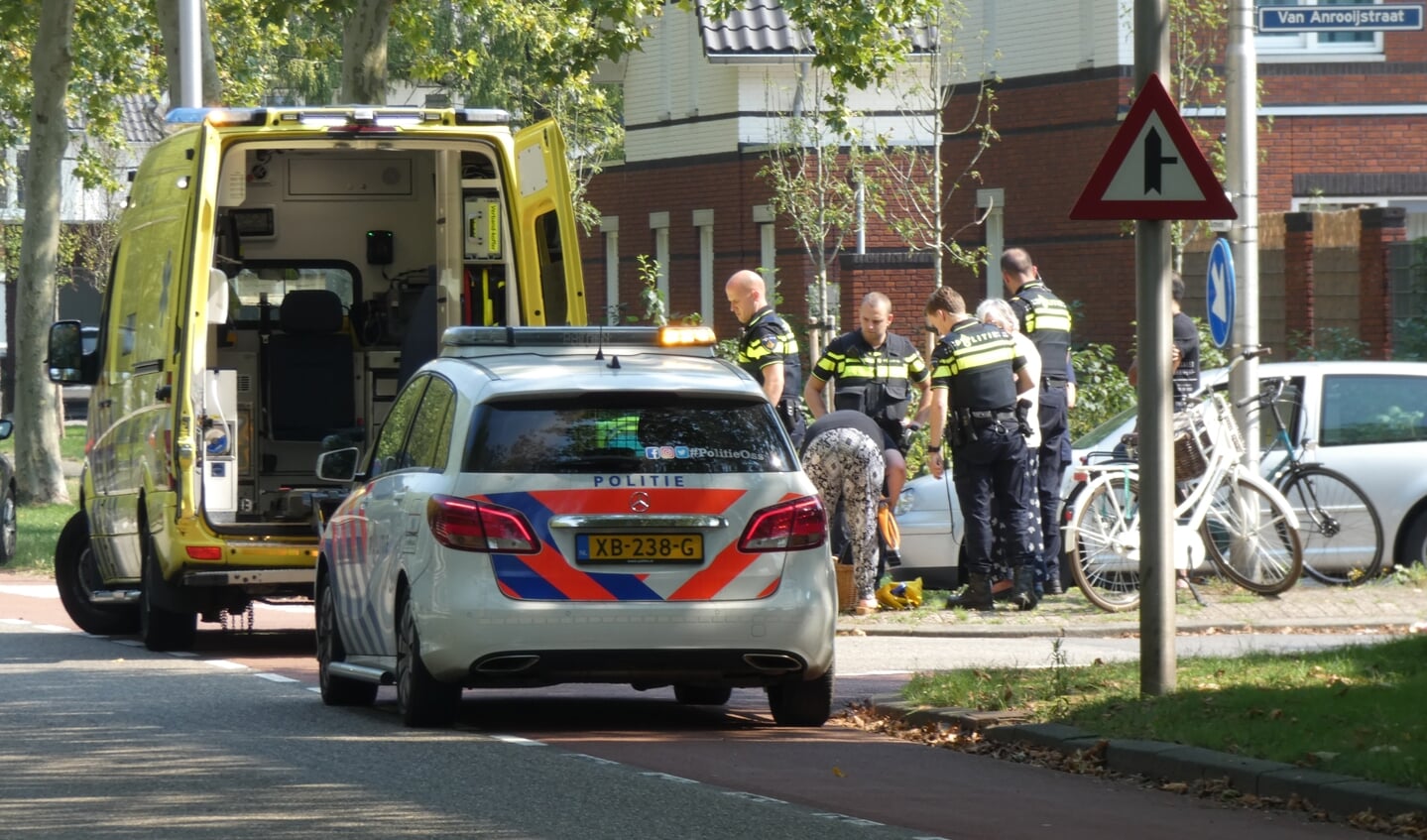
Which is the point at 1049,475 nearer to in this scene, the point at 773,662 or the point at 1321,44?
the point at 773,662

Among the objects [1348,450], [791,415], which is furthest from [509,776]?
[1348,450]

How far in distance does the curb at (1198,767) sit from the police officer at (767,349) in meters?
5.28

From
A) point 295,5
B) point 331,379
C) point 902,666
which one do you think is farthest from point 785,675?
point 295,5

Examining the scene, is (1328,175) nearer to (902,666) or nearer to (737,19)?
(737,19)

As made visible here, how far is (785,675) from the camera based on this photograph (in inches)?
423

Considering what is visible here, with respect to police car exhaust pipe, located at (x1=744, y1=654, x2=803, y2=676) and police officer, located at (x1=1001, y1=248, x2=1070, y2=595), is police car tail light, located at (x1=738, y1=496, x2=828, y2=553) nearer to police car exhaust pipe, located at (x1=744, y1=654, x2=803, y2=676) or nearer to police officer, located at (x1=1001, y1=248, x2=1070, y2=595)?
police car exhaust pipe, located at (x1=744, y1=654, x2=803, y2=676)

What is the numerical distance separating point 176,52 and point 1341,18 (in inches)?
518

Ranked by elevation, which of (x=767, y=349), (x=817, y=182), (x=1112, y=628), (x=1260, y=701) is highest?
(x=817, y=182)

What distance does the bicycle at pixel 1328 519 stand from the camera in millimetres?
16547

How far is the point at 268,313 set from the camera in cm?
1599

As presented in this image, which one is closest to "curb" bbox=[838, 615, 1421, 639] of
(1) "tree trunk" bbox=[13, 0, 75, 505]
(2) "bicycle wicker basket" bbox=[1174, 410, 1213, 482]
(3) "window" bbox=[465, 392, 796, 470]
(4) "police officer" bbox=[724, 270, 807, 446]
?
(2) "bicycle wicker basket" bbox=[1174, 410, 1213, 482]

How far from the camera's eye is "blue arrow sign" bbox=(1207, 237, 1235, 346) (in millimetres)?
16688

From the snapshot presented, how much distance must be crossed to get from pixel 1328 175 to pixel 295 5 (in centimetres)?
1215

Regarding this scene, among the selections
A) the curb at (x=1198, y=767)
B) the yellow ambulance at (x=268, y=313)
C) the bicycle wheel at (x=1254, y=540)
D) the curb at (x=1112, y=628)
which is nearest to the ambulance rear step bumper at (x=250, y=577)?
the yellow ambulance at (x=268, y=313)
